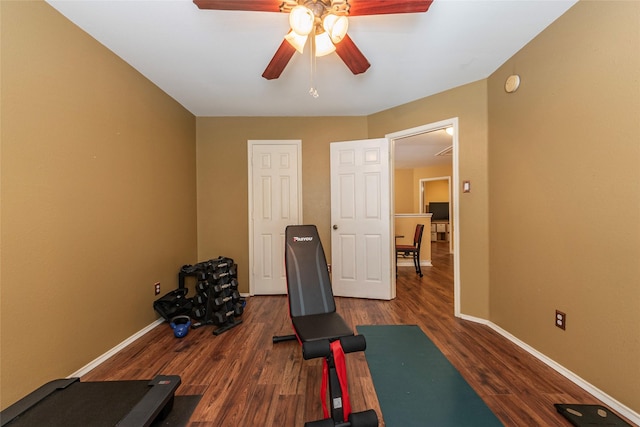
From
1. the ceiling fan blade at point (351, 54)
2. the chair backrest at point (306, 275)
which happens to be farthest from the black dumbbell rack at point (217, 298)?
the ceiling fan blade at point (351, 54)

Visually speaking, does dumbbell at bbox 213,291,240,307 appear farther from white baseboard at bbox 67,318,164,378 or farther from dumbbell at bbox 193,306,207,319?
white baseboard at bbox 67,318,164,378

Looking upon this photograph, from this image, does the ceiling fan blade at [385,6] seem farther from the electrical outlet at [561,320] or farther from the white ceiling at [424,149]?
the white ceiling at [424,149]

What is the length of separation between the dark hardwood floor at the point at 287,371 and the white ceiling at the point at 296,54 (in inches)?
99.6

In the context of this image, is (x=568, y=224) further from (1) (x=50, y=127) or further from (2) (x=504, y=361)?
(1) (x=50, y=127)

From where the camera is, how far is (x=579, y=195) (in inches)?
66.1

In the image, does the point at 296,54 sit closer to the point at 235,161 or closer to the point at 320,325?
the point at 235,161

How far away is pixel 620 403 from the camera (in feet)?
4.78

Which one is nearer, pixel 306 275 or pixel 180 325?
pixel 306 275

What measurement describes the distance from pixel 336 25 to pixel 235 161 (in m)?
2.51

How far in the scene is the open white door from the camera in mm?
3297

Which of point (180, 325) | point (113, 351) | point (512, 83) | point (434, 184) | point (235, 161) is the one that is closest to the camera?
point (113, 351)

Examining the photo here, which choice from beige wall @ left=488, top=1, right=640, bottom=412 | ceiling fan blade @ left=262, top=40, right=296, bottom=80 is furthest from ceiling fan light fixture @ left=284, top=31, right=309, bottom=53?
beige wall @ left=488, top=1, right=640, bottom=412

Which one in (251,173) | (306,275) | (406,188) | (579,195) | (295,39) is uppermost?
(295,39)

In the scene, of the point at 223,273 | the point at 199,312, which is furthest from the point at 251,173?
the point at 199,312
